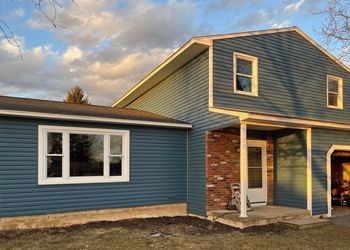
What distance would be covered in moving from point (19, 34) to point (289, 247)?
655 centimetres

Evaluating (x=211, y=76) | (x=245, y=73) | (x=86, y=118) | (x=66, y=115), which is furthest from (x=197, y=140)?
(x=66, y=115)

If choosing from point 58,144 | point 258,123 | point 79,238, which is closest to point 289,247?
point 258,123

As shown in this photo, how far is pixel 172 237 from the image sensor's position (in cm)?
845

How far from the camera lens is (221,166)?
37.1 ft

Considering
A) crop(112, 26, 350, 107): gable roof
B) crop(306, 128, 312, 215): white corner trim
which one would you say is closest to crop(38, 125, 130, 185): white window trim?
crop(112, 26, 350, 107): gable roof

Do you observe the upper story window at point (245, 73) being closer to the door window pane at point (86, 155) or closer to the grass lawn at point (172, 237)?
the grass lawn at point (172, 237)

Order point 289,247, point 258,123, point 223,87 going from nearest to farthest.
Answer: point 289,247, point 258,123, point 223,87

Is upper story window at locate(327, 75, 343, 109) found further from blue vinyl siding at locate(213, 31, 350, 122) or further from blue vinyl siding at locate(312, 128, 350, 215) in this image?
blue vinyl siding at locate(312, 128, 350, 215)

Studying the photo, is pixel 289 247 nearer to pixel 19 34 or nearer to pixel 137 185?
pixel 137 185

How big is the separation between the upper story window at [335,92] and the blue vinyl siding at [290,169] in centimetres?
298

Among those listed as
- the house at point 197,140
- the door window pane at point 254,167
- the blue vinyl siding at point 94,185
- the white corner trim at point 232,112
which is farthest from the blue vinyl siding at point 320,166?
the blue vinyl siding at point 94,185

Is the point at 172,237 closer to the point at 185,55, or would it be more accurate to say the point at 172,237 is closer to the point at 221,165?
the point at 221,165

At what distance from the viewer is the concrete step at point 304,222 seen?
9906 millimetres

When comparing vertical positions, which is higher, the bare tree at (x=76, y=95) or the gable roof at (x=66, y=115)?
the bare tree at (x=76, y=95)
